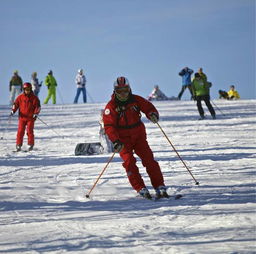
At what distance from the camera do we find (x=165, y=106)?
23.5 metres

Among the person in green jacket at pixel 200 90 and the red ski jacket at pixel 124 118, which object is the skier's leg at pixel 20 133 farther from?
the person in green jacket at pixel 200 90

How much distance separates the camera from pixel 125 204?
5836 millimetres

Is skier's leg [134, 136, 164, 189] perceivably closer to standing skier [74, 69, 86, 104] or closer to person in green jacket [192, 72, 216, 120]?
person in green jacket [192, 72, 216, 120]

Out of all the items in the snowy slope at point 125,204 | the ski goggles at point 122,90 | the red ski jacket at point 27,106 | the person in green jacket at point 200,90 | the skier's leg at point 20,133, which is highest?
the person in green jacket at point 200,90

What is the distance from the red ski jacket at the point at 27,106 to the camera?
1252 cm

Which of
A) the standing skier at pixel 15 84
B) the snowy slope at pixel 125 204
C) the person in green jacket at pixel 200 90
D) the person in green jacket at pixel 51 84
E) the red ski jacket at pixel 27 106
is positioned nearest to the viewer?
the snowy slope at pixel 125 204

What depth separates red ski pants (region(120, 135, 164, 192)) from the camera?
634 centimetres

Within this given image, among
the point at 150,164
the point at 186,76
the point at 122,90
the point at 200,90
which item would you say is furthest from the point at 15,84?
the point at 150,164

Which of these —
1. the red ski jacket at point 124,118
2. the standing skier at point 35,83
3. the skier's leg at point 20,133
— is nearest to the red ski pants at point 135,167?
the red ski jacket at point 124,118

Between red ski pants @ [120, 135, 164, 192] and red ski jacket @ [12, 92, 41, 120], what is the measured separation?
6513 millimetres

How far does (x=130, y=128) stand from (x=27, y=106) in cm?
670

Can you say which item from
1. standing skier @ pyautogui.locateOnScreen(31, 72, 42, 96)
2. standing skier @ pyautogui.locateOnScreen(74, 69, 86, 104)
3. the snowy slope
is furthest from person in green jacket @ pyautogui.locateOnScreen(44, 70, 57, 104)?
the snowy slope

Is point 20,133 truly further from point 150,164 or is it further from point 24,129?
point 150,164

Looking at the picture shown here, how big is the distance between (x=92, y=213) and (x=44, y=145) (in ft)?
26.9
